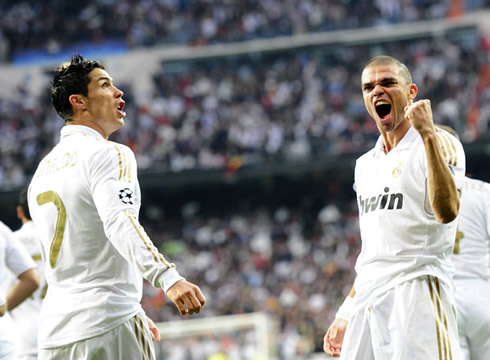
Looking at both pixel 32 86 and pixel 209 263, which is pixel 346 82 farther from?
pixel 32 86

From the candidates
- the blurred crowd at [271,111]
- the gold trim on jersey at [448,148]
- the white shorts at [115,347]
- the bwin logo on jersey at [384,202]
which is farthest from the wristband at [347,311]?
the blurred crowd at [271,111]

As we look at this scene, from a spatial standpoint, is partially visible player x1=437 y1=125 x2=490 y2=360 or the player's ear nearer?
the player's ear

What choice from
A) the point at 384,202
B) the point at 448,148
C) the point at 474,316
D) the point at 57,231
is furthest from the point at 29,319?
the point at 448,148

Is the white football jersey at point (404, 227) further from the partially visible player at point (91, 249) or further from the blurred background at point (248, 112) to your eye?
the blurred background at point (248, 112)

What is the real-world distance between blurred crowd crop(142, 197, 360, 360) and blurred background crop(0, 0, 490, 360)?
53 millimetres

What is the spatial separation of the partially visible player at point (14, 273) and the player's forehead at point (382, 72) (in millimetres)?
2330

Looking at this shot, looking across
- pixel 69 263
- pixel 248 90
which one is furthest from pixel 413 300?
pixel 248 90

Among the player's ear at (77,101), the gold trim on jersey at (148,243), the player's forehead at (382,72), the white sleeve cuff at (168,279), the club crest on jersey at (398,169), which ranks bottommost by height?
the white sleeve cuff at (168,279)

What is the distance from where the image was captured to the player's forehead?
379 centimetres

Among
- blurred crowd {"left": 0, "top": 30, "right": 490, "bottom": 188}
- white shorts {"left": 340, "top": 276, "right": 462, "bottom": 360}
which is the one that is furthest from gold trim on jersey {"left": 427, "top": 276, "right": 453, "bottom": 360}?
blurred crowd {"left": 0, "top": 30, "right": 490, "bottom": 188}

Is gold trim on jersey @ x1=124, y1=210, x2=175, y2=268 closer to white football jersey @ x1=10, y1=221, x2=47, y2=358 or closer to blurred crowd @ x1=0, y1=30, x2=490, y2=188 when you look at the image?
white football jersey @ x1=10, y1=221, x2=47, y2=358

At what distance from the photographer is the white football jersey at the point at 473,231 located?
522cm

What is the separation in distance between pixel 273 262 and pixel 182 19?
37.3ft

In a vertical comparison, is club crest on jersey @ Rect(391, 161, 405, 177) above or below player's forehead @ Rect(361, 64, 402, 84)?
below
